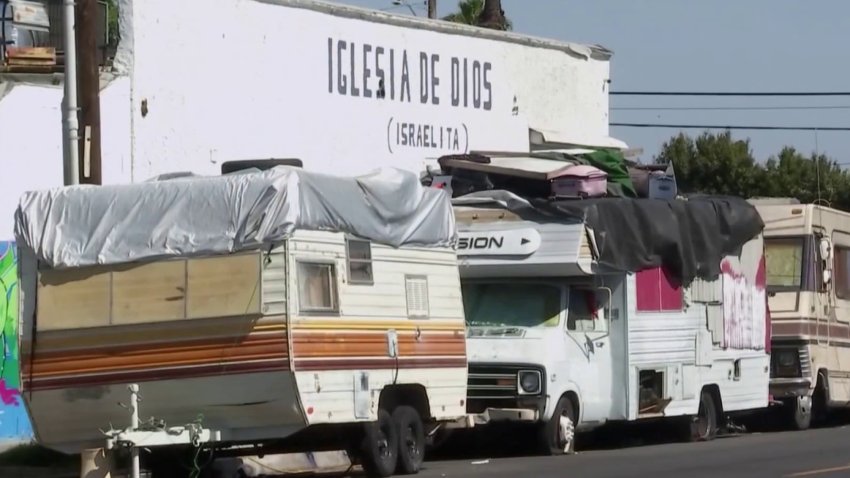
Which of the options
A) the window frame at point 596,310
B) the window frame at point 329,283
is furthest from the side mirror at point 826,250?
the window frame at point 329,283

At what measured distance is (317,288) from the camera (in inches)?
581

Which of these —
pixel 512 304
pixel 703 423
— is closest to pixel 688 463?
pixel 512 304

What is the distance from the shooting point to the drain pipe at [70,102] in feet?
55.5

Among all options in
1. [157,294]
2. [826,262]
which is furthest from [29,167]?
[826,262]

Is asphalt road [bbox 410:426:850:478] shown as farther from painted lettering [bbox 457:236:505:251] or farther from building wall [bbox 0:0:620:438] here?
building wall [bbox 0:0:620:438]

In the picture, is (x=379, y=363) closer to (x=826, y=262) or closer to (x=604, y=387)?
(x=604, y=387)

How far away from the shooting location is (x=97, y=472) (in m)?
14.1

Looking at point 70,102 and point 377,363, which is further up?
point 70,102

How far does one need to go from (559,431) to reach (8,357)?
705cm

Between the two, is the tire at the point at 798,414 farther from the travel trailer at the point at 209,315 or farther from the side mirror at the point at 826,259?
the travel trailer at the point at 209,315

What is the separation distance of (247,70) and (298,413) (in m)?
9.39

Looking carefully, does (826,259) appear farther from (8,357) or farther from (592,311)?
(8,357)

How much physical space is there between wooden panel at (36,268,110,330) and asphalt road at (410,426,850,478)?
384cm

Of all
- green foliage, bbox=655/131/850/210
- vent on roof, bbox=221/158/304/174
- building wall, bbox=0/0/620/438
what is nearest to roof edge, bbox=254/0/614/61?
building wall, bbox=0/0/620/438
